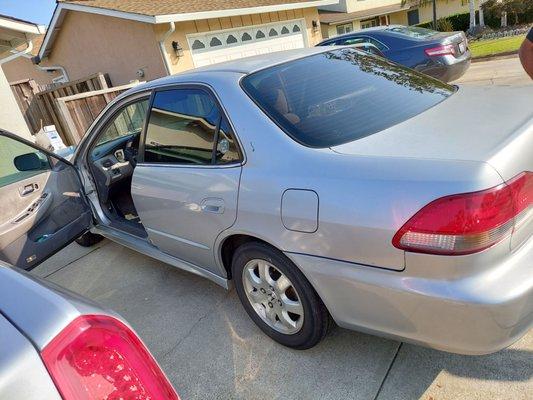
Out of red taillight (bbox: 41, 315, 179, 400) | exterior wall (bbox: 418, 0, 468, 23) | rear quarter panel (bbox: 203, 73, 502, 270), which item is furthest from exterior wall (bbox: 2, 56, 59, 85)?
exterior wall (bbox: 418, 0, 468, 23)

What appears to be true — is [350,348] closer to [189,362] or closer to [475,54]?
[189,362]

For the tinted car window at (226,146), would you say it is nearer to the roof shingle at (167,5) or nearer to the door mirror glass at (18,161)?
the door mirror glass at (18,161)

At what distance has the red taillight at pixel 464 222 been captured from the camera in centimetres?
150

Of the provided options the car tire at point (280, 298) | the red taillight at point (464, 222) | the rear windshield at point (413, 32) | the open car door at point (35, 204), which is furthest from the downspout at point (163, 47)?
the red taillight at point (464, 222)

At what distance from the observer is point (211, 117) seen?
244 cm

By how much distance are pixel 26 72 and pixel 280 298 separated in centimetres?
1928

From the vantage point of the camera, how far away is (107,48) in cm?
1217

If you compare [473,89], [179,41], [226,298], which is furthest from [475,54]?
[226,298]

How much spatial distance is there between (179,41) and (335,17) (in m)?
16.1

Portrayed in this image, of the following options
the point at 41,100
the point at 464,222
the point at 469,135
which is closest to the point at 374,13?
the point at 41,100

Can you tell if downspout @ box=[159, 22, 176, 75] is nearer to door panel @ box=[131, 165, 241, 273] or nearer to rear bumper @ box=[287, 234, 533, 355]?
door panel @ box=[131, 165, 241, 273]

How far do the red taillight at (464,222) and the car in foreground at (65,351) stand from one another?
3.38ft

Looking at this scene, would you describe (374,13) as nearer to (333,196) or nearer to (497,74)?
(497,74)

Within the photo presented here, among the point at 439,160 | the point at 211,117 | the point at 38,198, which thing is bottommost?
the point at 38,198
